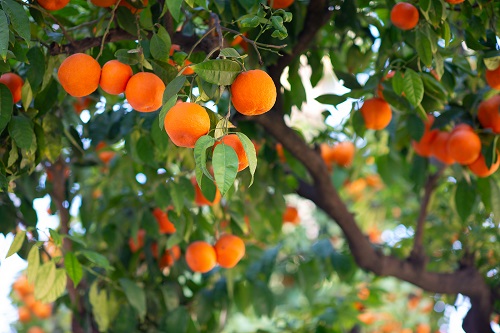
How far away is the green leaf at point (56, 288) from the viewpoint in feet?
4.73

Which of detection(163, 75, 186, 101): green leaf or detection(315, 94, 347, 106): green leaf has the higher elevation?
detection(163, 75, 186, 101): green leaf

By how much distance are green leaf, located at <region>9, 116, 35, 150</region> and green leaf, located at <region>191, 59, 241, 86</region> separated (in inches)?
17.6

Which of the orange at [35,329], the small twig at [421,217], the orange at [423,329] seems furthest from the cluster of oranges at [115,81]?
the orange at [35,329]

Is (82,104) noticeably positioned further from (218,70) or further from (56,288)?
(218,70)

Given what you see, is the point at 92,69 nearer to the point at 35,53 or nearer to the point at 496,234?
the point at 35,53

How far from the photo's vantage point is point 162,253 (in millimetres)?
2152

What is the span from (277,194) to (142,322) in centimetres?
58

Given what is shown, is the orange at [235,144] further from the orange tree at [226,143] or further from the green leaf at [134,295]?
the green leaf at [134,295]

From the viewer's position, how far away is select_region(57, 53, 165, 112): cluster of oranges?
3.77 ft

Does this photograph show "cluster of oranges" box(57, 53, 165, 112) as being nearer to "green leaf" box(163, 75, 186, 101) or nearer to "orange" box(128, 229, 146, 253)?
"green leaf" box(163, 75, 186, 101)

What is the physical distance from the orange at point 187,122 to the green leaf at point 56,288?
24.5 inches

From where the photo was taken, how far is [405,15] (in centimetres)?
141

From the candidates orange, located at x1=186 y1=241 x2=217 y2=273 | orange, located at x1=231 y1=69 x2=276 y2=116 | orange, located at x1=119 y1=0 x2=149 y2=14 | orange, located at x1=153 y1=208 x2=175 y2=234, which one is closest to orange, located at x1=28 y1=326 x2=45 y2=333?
orange, located at x1=153 y1=208 x2=175 y2=234

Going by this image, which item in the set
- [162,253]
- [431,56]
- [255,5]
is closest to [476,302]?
[162,253]
